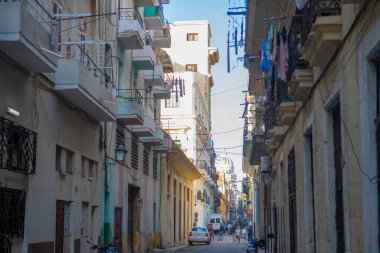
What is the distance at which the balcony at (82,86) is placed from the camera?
15.3 meters

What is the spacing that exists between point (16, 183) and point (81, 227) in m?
5.69

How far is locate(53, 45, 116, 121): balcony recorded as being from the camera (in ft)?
50.1

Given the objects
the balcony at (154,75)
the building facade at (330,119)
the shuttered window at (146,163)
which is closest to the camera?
the building facade at (330,119)

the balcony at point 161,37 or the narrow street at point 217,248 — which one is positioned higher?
the balcony at point 161,37

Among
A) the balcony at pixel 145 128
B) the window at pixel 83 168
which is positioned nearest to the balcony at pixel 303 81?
the window at pixel 83 168

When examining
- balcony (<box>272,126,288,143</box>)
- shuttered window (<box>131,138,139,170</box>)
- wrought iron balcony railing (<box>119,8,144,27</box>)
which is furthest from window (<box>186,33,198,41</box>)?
balcony (<box>272,126,288,143</box>)

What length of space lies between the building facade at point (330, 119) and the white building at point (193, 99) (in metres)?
37.6

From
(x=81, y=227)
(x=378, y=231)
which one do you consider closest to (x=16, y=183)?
(x=81, y=227)

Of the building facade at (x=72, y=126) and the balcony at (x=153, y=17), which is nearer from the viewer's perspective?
the building facade at (x=72, y=126)

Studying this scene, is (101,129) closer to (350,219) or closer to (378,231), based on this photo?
(350,219)

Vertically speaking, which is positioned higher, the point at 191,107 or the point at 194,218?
the point at 191,107

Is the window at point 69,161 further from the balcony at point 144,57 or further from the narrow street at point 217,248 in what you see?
the narrow street at point 217,248

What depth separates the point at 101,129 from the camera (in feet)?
66.9

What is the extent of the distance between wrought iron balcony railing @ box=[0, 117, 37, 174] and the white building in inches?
1590
